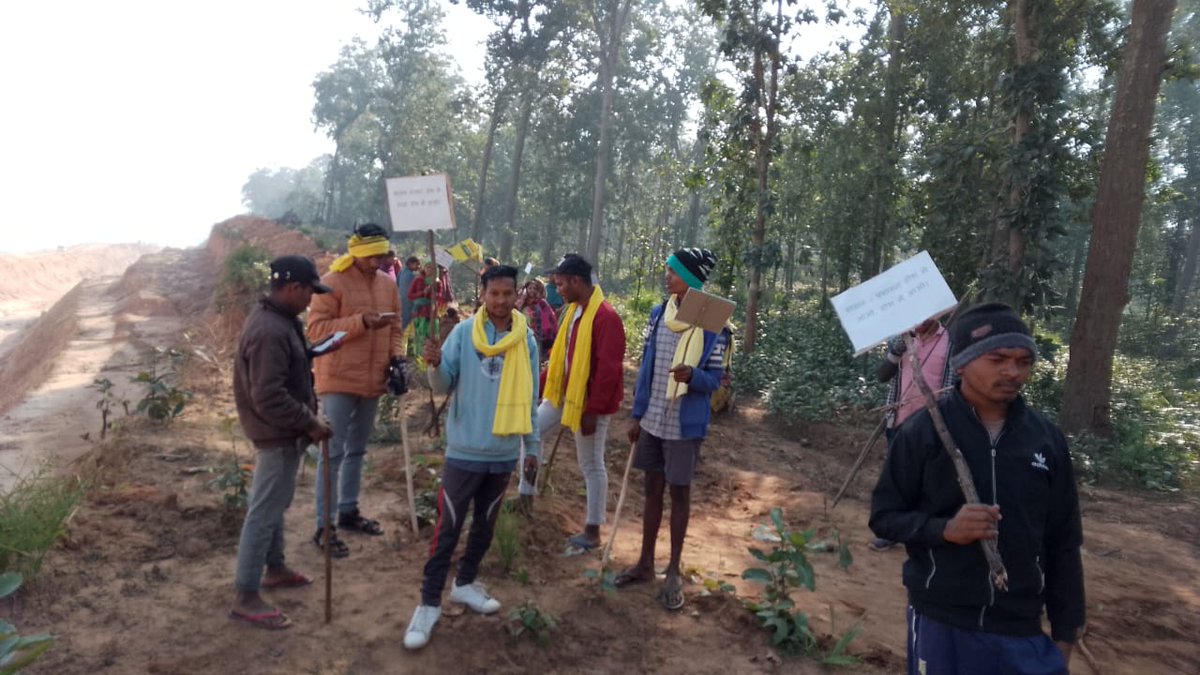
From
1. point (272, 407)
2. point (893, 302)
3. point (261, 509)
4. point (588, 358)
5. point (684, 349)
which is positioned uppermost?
point (893, 302)

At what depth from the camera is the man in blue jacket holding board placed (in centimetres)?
393

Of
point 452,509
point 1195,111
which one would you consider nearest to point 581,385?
point 452,509

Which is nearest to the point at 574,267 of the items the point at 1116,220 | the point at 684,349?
the point at 684,349

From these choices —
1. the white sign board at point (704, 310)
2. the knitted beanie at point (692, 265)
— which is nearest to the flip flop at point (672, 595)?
the white sign board at point (704, 310)

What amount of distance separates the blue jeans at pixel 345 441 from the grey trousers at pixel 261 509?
0.67m

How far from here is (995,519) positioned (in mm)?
1938

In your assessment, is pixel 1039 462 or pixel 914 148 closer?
pixel 1039 462

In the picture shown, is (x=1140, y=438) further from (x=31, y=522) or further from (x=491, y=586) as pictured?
(x=31, y=522)

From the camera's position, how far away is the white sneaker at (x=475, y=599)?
3.71m

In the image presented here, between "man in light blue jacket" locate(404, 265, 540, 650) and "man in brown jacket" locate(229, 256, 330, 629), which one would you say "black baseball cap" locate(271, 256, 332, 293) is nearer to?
"man in brown jacket" locate(229, 256, 330, 629)

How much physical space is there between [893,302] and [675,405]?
1594mm

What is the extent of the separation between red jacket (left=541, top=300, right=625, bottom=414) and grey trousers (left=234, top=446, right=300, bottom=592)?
1.57 m

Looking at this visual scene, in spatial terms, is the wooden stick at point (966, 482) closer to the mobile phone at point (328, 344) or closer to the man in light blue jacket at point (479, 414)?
the man in light blue jacket at point (479, 414)

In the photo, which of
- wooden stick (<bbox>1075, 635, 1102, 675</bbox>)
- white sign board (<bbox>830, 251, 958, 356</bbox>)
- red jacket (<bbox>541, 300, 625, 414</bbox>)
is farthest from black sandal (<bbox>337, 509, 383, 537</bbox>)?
wooden stick (<bbox>1075, 635, 1102, 675</bbox>)
